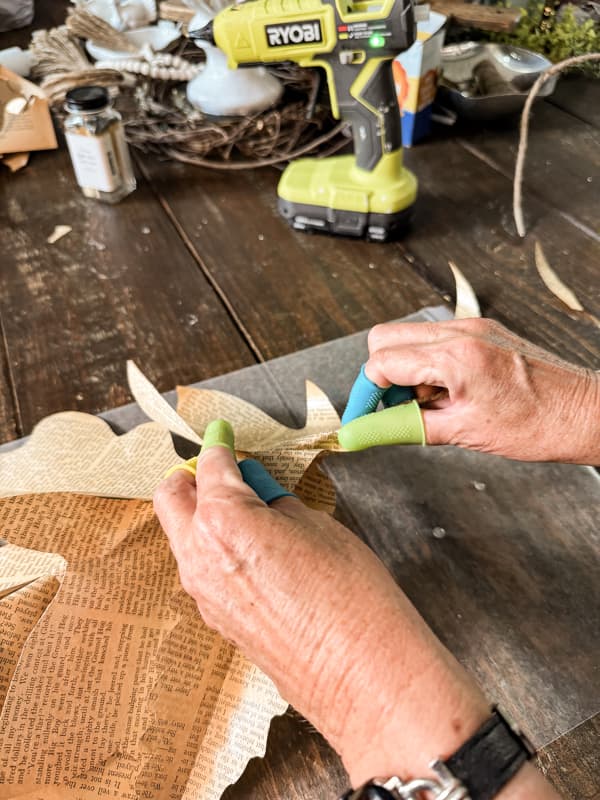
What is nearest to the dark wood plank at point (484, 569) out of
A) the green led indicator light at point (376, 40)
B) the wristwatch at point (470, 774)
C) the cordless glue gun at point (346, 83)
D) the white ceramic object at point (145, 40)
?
the wristwatch at point (470, 774)

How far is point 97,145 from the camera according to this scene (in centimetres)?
94

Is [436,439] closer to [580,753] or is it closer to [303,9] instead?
[580,753]

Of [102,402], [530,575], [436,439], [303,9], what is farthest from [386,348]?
[303,9]

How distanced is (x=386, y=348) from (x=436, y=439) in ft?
0.30

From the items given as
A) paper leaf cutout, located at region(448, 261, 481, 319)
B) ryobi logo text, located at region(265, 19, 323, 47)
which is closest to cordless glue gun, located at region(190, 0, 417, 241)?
ryobi logo text, located at region(265, 19, 323, 47)

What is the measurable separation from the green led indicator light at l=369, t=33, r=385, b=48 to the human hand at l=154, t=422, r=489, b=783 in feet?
2.13

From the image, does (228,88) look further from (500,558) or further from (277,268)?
(500,558)

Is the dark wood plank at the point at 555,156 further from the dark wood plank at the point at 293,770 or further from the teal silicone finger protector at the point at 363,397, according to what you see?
the dark wood plank at the point at 293,770

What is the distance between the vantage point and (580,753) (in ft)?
1.44

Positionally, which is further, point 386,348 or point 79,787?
point 386,348

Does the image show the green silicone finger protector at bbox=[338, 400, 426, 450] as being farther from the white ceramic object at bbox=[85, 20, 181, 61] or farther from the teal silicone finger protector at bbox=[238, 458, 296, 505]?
the white ceramic object at bbox=[85, 20, 181, 61]

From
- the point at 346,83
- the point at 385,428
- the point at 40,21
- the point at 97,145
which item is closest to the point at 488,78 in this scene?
the point at 346,83

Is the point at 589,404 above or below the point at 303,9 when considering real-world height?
below

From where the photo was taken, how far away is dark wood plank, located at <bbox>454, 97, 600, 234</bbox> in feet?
3.34
